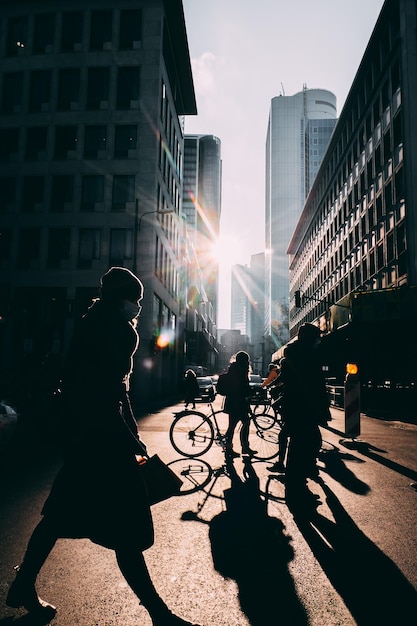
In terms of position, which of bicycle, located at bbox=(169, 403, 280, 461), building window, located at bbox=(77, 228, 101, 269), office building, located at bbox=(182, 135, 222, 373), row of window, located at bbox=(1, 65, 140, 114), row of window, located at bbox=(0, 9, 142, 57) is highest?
office building, located at bbox=(182, 135, 222, 373)

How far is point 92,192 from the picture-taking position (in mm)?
29328

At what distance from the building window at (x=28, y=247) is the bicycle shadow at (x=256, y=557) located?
2635 cm

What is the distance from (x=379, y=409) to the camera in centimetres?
2116

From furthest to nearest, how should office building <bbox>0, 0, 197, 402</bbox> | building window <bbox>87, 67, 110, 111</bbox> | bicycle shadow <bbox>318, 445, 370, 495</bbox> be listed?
building window <bbox>87, 67, 110, 111</bbox>
office building <bbox>0, 0, 197, 402</bbox>
bicycle shadow <bbox>318, 445, 370, 495</bbox>

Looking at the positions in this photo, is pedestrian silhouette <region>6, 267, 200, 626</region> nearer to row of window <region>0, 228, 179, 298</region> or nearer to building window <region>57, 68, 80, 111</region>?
row of window <region>0, 228, 179, 298</region>

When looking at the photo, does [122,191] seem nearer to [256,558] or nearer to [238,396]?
[238,396]

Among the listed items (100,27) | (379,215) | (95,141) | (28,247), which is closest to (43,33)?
(100,27)

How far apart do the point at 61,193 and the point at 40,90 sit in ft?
24.8

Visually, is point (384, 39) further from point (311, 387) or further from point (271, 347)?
point (271, 347)

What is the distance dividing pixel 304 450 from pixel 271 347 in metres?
129

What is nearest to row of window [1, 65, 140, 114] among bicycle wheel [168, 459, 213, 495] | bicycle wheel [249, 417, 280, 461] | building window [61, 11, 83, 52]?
building window [61, 11, 83, 52]

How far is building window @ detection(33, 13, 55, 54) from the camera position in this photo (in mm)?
31234

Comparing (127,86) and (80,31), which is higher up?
(80,31)

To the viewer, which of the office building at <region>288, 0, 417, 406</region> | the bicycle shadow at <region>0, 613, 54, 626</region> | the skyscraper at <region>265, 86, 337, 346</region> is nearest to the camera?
the bicycle shadow at <region>0, 613, 54, 626</region>
